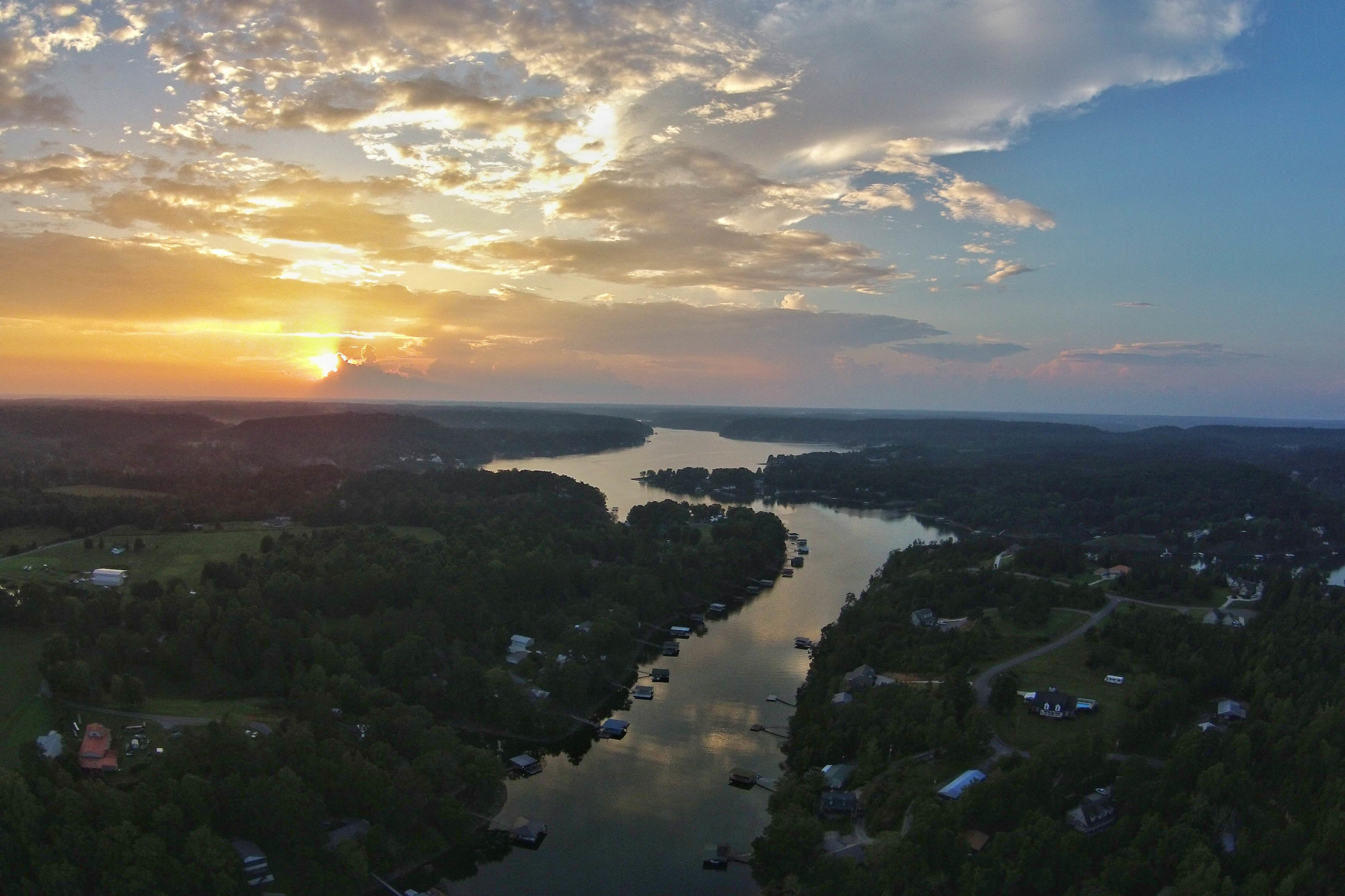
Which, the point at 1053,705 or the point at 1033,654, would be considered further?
the point at 1033,654

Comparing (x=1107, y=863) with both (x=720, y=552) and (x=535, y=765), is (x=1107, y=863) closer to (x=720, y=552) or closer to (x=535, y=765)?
(x=535, y=765)

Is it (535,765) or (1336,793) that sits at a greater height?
(1336,793)

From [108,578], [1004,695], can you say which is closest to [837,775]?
[1004,695]

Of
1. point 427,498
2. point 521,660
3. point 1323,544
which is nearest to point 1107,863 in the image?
point 521,660

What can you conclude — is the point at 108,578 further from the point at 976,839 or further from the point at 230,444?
the point at 230,444

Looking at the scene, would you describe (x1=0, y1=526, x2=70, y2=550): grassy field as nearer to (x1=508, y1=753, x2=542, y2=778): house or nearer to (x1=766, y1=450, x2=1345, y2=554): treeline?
(x1=508, y1=753, x2=542, y2=778): house

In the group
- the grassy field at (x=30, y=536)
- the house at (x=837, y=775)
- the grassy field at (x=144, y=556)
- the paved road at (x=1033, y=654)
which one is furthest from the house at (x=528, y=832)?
the grassy field at (x=30, y=536)
